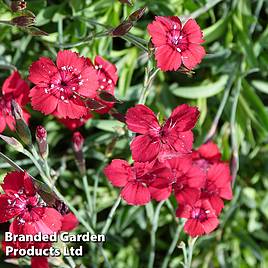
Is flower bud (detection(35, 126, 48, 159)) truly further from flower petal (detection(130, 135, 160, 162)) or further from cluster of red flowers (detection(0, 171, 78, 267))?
flower petal (detection(130, 135, 160, 162))

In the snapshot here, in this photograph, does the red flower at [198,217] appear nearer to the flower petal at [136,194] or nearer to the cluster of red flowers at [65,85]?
the flower petal at [136,194]

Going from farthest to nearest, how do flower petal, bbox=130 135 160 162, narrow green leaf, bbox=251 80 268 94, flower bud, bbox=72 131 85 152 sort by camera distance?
narrow green leaf, bbox=251 80 268 94 → flower bud, bbox=72 131 85 152 → flower petal, bbox=130 135 160 162

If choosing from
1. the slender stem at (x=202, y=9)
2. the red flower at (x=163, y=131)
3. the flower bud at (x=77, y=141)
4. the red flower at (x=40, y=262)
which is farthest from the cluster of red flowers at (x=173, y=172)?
the slender stem at (x=202, y=9)

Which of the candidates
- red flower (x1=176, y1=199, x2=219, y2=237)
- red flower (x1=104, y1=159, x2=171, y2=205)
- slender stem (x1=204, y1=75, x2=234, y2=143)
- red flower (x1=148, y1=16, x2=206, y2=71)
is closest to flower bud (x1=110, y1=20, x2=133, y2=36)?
red flower (x1=148, y1=16, x2=206, y2=71)

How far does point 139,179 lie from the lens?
1138mm

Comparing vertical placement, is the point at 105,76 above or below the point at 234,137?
above

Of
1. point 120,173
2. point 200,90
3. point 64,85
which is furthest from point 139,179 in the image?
point 200,90

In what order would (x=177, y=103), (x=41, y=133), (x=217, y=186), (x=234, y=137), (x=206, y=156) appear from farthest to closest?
(x=177, y=103), (x=234, y=137), (x=206, y=156), (x=217, y=186), (x=41, y=133)

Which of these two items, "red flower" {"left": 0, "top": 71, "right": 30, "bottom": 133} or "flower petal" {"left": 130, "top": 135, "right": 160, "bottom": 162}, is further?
"red flower" {"left": 0, "top": 71, "right": 30, "bottom": 133}

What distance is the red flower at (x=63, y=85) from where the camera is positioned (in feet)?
3.50

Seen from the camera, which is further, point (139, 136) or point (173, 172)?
point (173, 172)

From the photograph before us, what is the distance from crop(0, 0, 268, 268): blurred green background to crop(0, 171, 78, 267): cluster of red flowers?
34 centimetres

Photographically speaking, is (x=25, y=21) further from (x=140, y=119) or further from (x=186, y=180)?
(x=186, y=180)

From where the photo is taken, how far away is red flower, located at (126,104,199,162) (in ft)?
3.41
